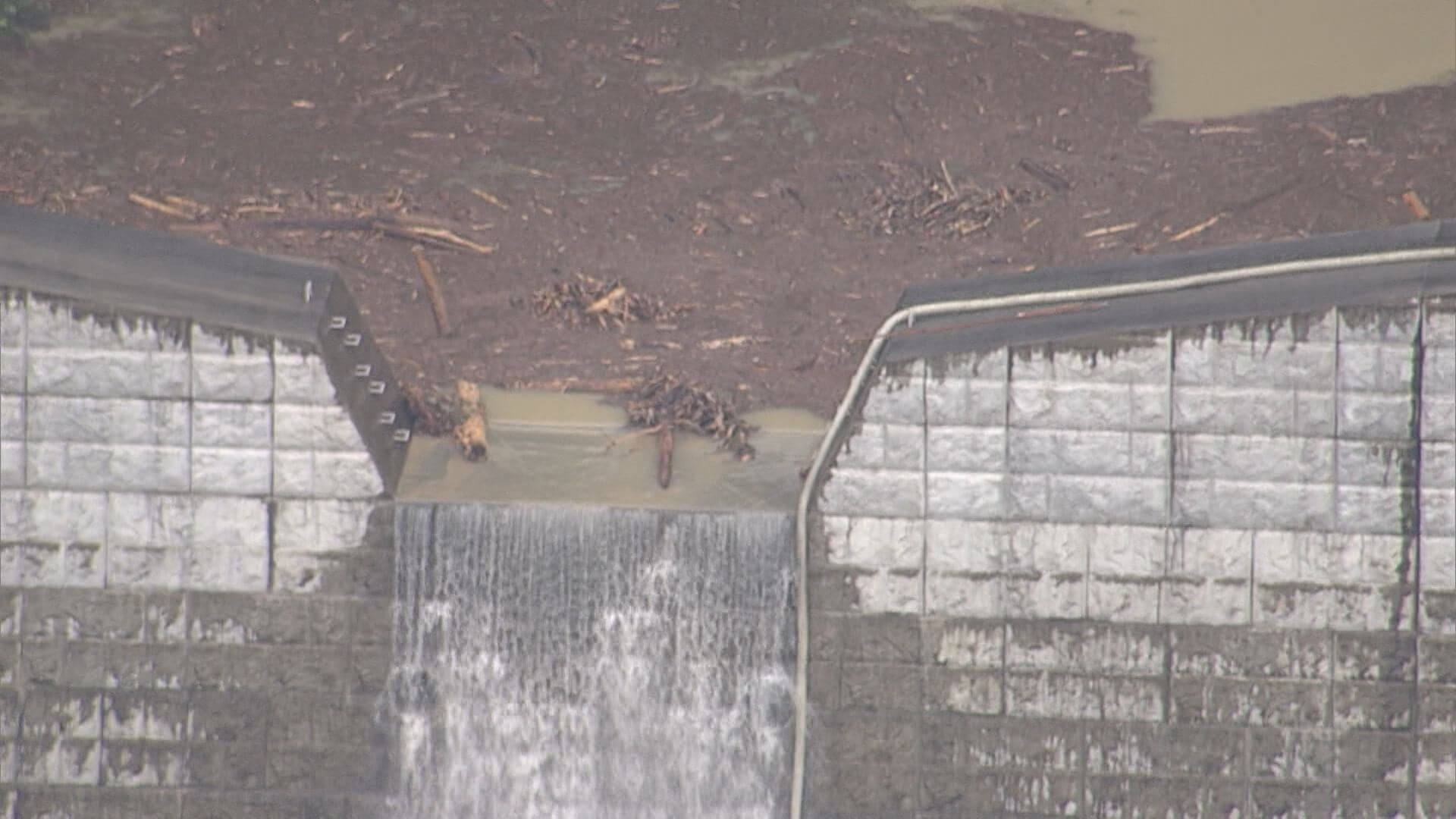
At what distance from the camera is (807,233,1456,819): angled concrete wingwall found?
24.1 feet

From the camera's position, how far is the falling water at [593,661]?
7.58 meters

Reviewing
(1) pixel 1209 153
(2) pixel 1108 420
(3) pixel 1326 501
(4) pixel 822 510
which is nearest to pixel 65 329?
(4) pixel 822 510

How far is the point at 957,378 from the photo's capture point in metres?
7.39

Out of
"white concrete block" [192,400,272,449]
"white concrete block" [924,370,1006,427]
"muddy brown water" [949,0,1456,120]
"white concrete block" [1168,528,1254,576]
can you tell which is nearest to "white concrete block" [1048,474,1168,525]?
"white concrete block" [1168,528,1254,576]

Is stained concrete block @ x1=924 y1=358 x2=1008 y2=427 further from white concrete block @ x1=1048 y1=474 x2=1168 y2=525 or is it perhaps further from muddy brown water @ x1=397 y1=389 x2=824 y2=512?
muddy brown water @ x1=397 y1=389 x2=824 y2=512

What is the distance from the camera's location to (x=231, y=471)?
24.9 feet

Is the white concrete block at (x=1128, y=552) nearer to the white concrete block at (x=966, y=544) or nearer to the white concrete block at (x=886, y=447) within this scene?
the white concrete block at (x=966, y=544)

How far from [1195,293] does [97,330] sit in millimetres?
4043

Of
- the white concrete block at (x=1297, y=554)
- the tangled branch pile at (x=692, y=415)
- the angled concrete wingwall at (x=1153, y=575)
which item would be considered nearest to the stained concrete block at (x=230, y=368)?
the tangled branch pile at (x=692, y=415)

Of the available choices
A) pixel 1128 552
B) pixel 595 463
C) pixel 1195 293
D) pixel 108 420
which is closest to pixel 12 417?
pixel 108 420

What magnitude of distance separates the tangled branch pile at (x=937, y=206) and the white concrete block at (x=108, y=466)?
12.6 feet

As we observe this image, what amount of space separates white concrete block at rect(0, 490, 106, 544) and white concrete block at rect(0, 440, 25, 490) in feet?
0.19

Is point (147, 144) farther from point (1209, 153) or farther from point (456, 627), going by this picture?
point (1209, 153)

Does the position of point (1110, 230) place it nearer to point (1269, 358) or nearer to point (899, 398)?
point (1269, 358)
